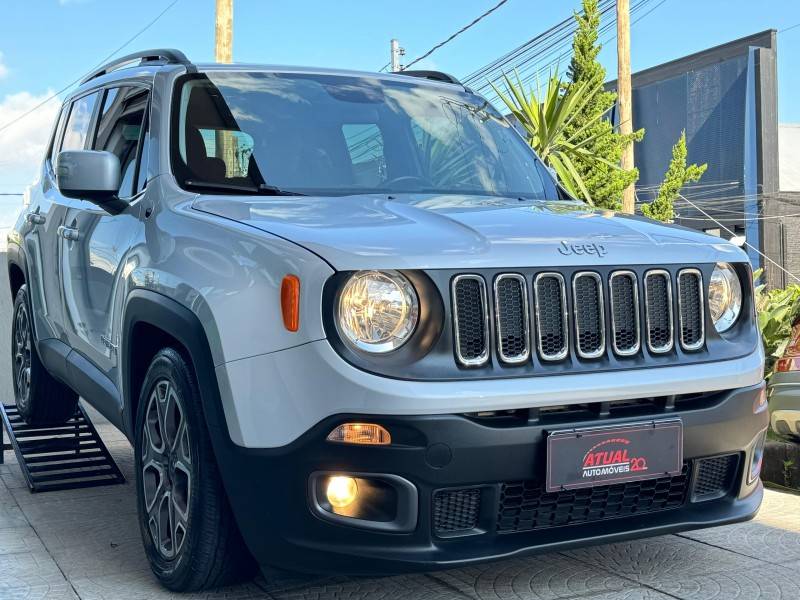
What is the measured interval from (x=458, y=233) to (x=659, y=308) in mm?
702

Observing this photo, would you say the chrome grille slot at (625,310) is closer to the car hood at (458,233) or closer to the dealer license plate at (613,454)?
the car hood at (458,233)

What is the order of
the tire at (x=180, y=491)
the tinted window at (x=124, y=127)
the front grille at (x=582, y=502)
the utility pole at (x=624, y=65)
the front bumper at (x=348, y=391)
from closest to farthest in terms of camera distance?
1. the front bumper at (x=348, y=391)
2. the front grille at (x=582, y=502)
3. the tire at (x=180, y=491)
4. the tinted window at (x=124, y=127)
5. the utility pole at (x=624, y=65)

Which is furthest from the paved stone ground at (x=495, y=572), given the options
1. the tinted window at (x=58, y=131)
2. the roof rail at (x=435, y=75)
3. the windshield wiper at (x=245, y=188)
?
the roof rail at (x=435, y=75)

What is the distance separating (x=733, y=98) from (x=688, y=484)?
30.5 metres

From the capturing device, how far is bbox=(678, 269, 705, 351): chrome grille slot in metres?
3.44

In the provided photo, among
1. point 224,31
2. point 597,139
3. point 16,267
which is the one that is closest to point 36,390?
point 16,267

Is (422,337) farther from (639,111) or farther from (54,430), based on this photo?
(639,111)

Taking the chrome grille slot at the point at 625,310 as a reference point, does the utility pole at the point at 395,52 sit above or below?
above

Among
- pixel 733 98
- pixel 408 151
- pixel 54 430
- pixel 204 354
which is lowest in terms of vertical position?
pixel 54 430

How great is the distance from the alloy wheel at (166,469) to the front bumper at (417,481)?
14.6 inches

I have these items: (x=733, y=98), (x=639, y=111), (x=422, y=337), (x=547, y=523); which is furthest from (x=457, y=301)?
(x=639, y=111)

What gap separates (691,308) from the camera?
347 centimetres

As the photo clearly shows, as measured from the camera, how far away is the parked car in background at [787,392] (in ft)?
17.8

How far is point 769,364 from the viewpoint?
21.4 ft
